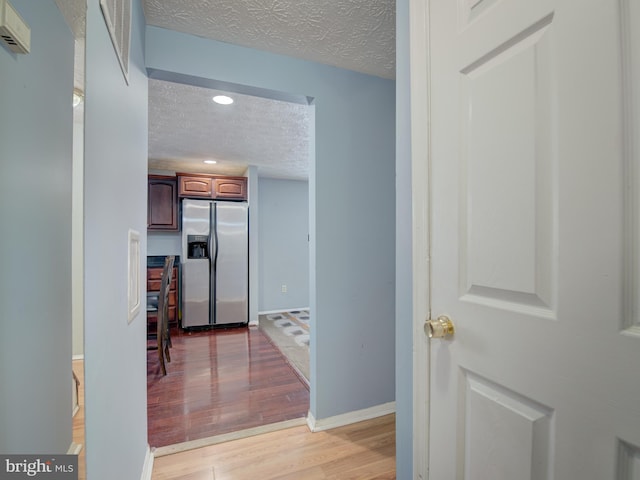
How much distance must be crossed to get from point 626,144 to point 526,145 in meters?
0.16

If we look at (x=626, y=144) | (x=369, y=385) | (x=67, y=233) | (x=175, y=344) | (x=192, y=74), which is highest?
(x=192, y=74)

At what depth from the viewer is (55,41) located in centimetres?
49

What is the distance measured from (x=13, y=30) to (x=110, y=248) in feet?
1.94

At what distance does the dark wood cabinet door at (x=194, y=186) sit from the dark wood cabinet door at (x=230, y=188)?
3.9 inches

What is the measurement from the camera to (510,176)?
2.07 feet

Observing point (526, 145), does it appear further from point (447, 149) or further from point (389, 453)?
point (389, 453)

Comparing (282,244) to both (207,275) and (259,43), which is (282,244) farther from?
(259,43)

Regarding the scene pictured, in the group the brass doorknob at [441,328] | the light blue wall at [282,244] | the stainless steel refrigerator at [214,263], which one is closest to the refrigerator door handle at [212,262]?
the stainless steel refrigerator at [214,263]

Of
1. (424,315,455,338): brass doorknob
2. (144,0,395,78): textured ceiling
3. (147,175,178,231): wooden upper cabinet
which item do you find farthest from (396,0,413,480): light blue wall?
(147,175,178,231): wooden upper cabinet

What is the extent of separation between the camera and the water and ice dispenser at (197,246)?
416 cm

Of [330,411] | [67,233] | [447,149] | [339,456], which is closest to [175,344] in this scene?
[330,411]

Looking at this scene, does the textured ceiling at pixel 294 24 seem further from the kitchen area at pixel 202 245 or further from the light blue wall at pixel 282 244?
the light blue wall at pixel 282 244

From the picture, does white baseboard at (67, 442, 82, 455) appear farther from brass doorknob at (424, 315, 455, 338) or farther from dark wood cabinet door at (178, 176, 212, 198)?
dark wood cabinet door at (178, 176, 212, 198)

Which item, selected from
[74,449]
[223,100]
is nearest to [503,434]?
[74,449]
